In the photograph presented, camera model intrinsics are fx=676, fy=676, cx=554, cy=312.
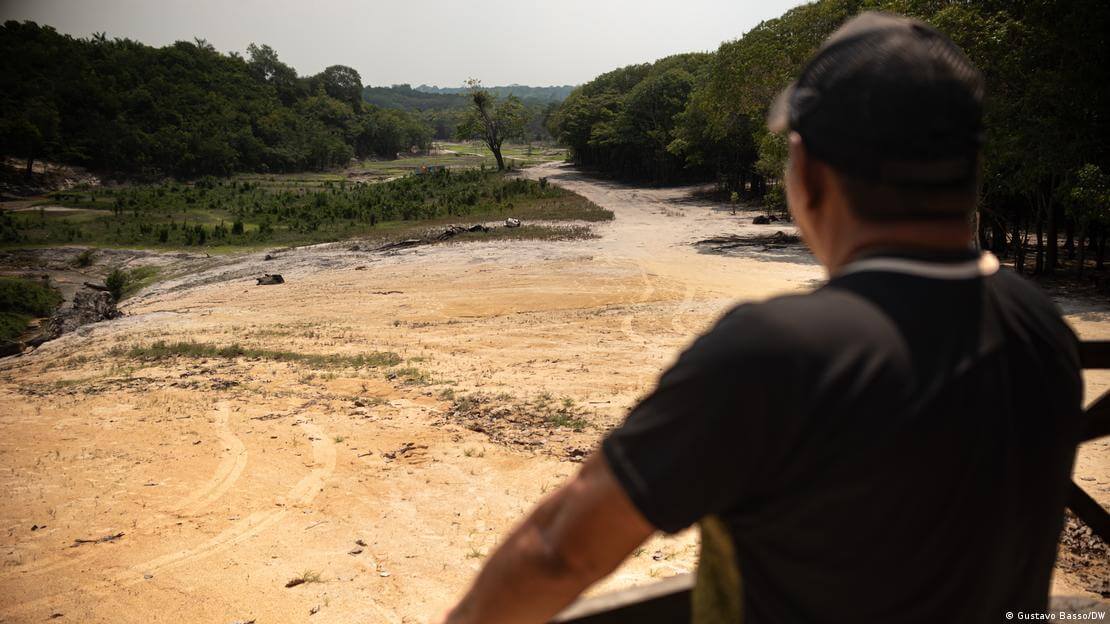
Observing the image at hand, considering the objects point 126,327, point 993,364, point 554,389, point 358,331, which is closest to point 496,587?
point 993,364

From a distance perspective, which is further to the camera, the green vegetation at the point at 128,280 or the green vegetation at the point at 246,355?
the green vegetation at the point at 128,280

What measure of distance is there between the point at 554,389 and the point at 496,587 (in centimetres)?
719

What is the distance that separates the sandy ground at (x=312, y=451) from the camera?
420 centimetres

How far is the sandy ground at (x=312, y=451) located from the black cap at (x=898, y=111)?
3.69 metres

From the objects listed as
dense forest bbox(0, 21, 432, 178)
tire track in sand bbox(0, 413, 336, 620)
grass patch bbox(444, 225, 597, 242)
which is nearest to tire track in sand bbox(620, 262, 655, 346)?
tire track in sand bbox(0, 413, 336, 620)

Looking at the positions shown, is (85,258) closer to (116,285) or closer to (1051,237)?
(116,285)

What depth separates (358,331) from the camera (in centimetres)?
1236

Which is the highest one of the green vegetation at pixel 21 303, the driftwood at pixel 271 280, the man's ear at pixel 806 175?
the man's ear at pixel 806 175

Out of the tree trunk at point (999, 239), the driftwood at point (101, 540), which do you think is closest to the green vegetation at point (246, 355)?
the driftwood at point (101, 540)

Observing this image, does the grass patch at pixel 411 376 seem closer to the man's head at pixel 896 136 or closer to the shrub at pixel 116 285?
the man's head at pixel 896 136

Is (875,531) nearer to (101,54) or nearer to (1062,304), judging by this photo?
(1062,304)

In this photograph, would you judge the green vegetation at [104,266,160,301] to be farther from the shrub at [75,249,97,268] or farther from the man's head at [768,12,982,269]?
the man's head at [768,12,982,269]

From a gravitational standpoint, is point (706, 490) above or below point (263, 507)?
above

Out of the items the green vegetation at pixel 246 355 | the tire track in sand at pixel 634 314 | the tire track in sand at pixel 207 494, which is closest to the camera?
the tire track in sand at pixel 207 494
